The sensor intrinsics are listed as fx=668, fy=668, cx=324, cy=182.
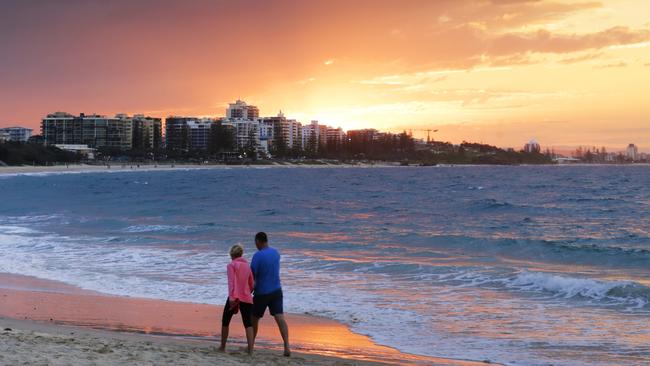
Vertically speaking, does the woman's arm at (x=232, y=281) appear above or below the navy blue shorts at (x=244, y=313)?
above

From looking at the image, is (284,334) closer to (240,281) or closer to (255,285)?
(255,285)

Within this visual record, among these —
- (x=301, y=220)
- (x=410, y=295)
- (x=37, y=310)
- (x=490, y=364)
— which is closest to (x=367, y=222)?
(x=301, y=220)

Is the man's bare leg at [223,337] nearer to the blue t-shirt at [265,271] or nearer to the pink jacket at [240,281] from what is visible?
the pink jacket at [240,281]

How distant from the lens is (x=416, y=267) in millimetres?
17891

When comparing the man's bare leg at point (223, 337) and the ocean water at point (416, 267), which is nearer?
the man's bare leg at point (223, 337)

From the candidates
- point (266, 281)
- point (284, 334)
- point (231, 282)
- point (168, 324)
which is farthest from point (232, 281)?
point (168, 324)

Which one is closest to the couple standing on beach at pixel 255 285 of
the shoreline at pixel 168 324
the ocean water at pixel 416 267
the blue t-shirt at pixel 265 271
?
the blue t-shirt at pixel 265 271

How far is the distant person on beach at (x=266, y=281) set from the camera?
8.61 m

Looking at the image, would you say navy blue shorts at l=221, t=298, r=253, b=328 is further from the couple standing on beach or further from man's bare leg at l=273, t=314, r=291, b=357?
man's bare leg at l=273, t=314, r=291, b=357

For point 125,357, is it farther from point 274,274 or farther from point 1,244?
point 1,244

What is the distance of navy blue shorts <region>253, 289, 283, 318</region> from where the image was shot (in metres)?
8.69

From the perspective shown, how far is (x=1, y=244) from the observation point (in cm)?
2283

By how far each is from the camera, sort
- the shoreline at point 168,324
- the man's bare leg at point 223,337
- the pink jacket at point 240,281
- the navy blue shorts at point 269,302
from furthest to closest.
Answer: the shoreline at point 168,324
the man's bare leg at point 223,337
the navy blue shorts at point 269,302
the pink jacket at point 240,281

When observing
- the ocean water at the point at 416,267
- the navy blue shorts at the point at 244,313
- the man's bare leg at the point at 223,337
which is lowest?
the ocean water at the point at 416,267
